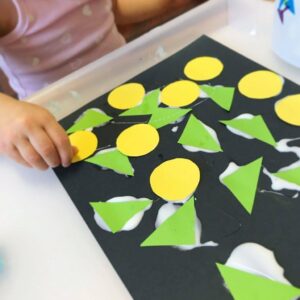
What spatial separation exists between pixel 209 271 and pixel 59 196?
180 mm

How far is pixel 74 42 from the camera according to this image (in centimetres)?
64

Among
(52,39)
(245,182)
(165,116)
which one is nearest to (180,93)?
(165,116)

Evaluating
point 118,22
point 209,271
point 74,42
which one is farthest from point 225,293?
point 118,22

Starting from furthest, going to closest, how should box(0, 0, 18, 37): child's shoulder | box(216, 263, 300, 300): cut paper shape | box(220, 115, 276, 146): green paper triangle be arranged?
box(0, 0, 18, 37): child's shoulder
box(220, 115, 276, 146): green paper triangle
box(216, 263, 300, 300): cut paper shape

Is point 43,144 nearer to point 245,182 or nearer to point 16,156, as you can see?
point 16,156

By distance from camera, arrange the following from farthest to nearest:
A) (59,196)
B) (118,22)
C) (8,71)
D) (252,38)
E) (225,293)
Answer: (118,22), (8,71), (252,38), (59,196), (225,293)

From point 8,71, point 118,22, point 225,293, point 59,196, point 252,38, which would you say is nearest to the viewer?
point 225,293

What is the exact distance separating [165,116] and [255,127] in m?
0.10

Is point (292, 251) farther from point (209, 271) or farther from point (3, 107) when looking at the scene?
point (3, 107)

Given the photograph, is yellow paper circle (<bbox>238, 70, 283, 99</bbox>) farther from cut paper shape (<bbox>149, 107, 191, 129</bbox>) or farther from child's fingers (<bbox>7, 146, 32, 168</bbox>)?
child's fingers (<bbox>7, 146, 32, 168</bbox>)

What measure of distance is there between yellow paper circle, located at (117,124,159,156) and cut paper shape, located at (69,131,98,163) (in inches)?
1.2

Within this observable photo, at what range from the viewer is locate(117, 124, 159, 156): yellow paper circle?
409 millimetres

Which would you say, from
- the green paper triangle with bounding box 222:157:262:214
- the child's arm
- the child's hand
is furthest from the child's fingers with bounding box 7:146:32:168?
the child's arm

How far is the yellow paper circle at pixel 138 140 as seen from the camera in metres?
0.41
